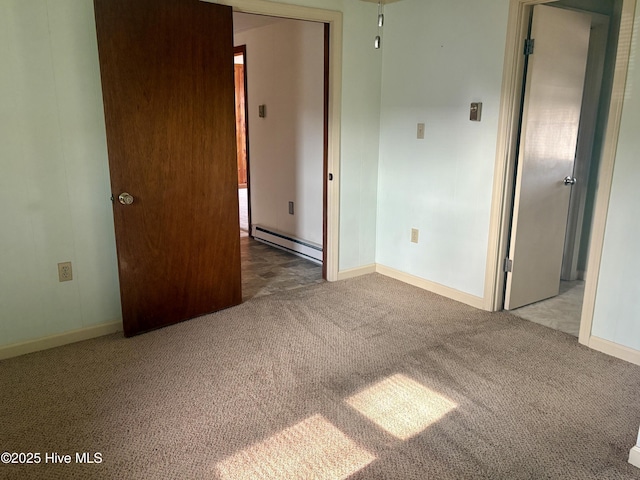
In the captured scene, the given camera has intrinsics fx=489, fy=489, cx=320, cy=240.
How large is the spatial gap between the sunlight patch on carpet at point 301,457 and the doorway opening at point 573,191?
1894 millimetres

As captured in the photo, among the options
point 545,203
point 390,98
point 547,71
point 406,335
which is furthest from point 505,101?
point 406,335

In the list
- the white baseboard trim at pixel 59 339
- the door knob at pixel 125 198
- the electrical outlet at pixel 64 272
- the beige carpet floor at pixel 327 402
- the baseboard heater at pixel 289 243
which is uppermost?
the door knob at pixel 125 198

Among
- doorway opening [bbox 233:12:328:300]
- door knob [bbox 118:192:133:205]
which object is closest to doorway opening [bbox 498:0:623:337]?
doorway opening [bbox 233:12:328:300]

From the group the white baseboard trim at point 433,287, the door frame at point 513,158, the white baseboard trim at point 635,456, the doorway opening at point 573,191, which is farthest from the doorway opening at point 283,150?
the white baseboard trim at point 635,456

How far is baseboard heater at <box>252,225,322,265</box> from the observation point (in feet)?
15.6

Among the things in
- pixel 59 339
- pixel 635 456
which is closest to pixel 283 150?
pixel 59 339

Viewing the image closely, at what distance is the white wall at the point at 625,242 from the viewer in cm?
259

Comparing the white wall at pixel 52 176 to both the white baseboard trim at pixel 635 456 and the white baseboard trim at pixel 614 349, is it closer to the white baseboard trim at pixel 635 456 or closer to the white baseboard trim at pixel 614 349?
the white baseboard trim at pixel 635 456

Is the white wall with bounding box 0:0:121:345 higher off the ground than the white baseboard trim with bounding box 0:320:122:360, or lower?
higher

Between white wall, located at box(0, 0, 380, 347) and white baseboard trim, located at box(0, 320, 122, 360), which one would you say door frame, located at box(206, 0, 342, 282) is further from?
white baseboard trim, located at box(0, 320, 122, 360)

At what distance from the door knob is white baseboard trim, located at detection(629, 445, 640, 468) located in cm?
274

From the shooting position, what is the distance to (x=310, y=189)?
15.6 feet

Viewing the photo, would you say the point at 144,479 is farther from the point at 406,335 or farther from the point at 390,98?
the point at 390,98

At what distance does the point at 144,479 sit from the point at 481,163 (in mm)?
2748
